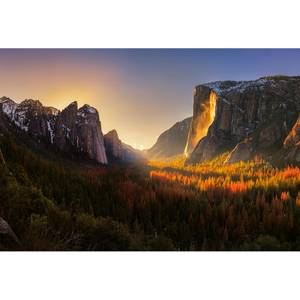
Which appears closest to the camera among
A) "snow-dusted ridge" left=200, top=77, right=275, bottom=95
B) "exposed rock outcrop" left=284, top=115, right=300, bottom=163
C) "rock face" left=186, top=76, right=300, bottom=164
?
"snow-dusted ridge" left=200, top=77, right=275, bottom=95

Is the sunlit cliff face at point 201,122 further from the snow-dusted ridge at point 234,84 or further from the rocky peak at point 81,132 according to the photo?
the rocky peak at point 81,132

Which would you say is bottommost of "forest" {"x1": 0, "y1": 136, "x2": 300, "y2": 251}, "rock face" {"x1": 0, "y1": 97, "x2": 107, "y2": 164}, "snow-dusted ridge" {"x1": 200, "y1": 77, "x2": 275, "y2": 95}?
"forest" {"x1": 0, "y1": 136, "x2": 300, "y2": 251}

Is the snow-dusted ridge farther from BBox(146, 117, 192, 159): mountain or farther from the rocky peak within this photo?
the rocky peak

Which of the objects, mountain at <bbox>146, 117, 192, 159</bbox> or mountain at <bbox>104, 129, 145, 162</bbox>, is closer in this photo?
mountain at <bbox>104, 129, 145, 162</bbox>

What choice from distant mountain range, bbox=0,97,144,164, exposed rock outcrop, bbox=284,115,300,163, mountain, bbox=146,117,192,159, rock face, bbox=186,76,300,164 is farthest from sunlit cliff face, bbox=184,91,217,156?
distant mountain range, bbox=0,97,144,164

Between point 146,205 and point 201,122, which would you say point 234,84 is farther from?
point 146,205

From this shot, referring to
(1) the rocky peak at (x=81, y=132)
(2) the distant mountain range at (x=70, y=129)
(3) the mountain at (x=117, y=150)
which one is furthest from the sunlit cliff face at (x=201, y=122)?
(1) the rocky peak at (x=81, y=132)

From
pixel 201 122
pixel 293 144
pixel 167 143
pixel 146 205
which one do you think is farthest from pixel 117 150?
pixel 293 144

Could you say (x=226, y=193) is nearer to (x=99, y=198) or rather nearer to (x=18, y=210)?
(x=99, y=198)
